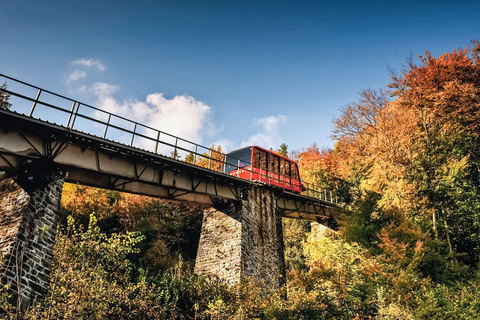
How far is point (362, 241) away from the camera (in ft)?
50.3

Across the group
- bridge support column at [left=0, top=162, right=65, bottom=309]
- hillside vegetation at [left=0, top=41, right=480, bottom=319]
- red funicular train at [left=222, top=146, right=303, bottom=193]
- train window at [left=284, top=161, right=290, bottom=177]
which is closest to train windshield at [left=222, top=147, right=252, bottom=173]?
red funicular train at [left=222, top=146, right=303, bottom=193]

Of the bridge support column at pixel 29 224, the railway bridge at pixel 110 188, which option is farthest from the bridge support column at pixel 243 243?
the bridge support column at pixel 29 224

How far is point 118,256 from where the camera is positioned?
7.90m

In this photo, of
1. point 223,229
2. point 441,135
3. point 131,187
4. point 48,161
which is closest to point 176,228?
point 223,229

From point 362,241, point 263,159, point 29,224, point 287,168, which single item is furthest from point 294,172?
point 29,224

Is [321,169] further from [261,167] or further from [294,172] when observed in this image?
[261,167]

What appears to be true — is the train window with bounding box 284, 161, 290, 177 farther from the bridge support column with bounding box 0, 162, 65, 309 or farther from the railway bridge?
the bridge support column with bounding box 0, 162, 65, 309

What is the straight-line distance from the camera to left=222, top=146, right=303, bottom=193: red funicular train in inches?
779

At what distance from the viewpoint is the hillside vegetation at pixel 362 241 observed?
7.97 metres

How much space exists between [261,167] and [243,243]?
548cm

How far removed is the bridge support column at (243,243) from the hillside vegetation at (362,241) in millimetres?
1334

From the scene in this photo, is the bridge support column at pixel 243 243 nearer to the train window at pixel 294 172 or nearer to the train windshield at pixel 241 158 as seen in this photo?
the train windshield at pixel 241 158

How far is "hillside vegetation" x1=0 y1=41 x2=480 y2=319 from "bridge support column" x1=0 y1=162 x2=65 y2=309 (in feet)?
3.17

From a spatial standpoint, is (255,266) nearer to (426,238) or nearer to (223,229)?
(223,229)
